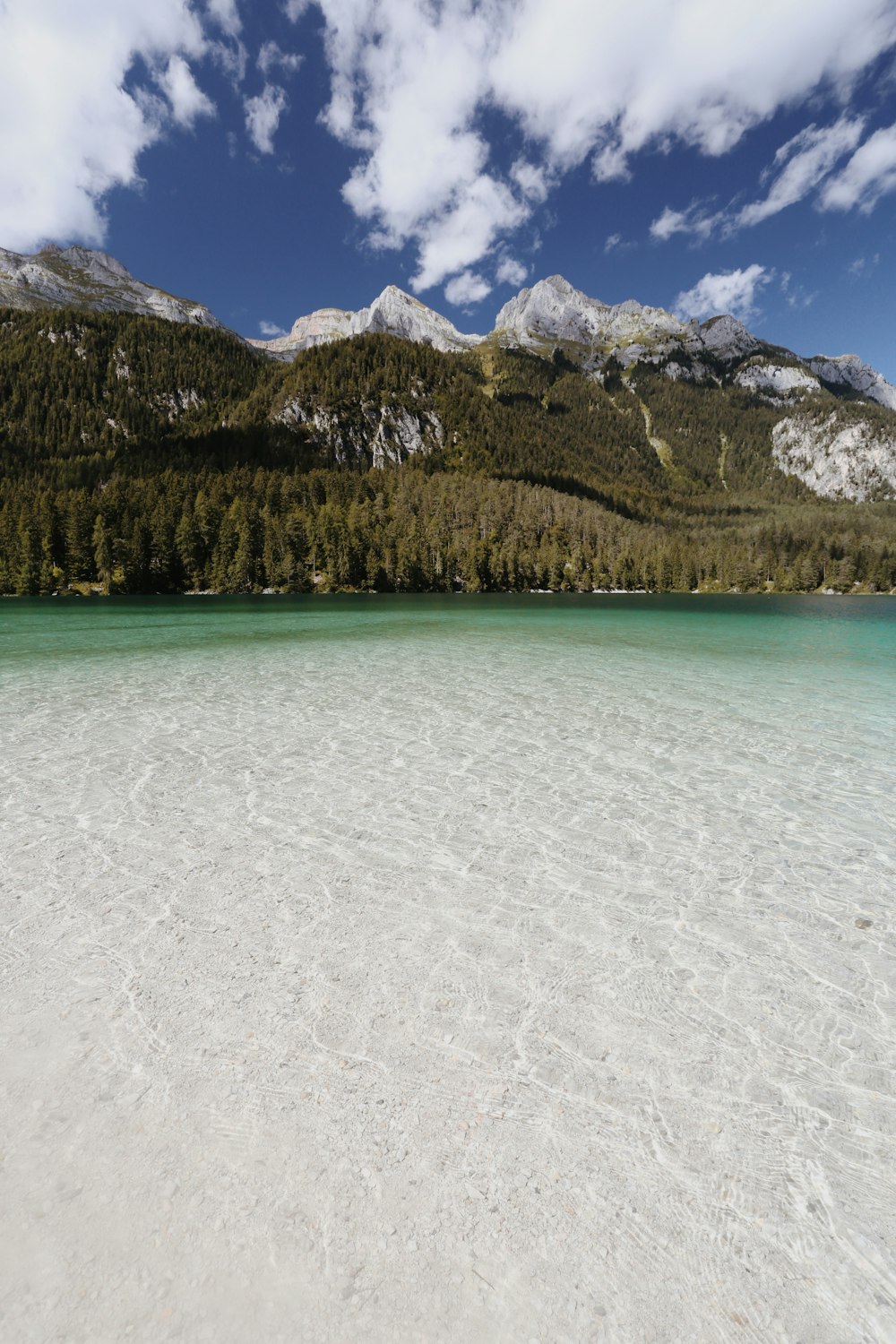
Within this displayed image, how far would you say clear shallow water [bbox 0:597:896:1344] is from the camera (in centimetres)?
248

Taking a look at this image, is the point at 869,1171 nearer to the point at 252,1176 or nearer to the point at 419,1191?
the point at 419,1191

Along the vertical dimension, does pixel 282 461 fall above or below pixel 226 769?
above

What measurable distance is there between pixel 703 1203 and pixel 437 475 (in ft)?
591

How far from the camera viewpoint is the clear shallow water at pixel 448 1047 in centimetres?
248

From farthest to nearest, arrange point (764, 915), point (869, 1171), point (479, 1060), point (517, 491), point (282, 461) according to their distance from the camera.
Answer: point (282, 461)
point (517, 491)
point (764, 915)
point (479, 1060)
point (869, 1171)

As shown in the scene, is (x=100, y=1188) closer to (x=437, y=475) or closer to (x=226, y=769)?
(x=226, y=769)

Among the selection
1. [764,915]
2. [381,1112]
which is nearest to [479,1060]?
[381,1112]

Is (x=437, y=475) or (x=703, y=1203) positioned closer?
(x=703, y=1203)

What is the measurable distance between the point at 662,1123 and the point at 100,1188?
2991 mm

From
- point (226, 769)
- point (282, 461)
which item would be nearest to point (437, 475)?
point (282, 461)

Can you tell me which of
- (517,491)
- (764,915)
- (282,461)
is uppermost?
(282,461)

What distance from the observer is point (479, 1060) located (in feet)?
12.2

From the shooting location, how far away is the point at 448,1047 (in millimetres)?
3832

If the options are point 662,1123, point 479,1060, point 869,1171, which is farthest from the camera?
point 479,1060
